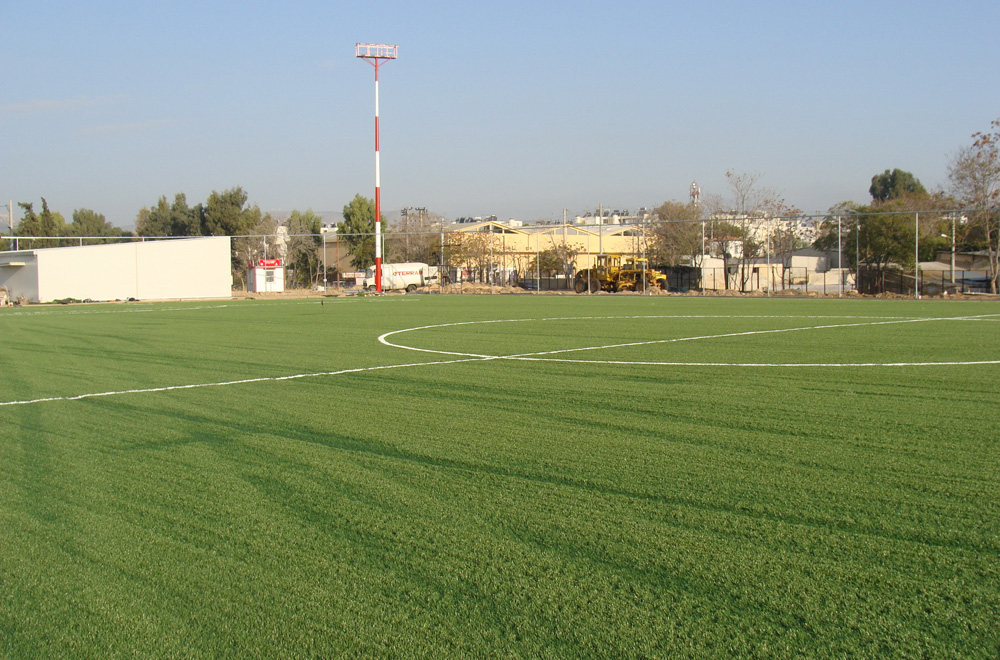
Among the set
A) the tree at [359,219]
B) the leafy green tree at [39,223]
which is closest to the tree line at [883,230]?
the tree at [359,219]

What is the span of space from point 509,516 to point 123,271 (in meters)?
32.3

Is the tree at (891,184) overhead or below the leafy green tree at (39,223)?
overhead

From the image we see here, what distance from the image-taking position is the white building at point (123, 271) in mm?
30047

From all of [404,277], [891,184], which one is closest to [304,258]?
[404,277]

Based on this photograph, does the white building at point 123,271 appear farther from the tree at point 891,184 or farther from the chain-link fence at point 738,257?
the tree at point 891,184

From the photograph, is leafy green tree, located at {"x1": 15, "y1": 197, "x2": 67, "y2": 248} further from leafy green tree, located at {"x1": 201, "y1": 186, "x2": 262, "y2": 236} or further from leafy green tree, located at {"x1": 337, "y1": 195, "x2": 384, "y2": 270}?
leafy green tree, located at {"x1": 337, "y1": 195, "x2": 384, "y2": 270}

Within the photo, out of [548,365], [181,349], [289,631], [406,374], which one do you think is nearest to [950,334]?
[548,365]

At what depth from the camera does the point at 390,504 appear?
376 centimetres

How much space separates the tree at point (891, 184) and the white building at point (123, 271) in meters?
71.7

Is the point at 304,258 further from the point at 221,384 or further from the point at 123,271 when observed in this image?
the point at 221,384

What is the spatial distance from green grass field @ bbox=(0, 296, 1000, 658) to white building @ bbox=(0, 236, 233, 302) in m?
25.6

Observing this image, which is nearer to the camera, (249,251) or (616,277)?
(616,277)

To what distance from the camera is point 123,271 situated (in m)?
32.0

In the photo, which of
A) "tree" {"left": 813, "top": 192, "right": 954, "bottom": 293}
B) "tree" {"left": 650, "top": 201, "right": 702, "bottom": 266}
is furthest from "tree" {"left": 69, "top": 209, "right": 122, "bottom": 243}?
"tree" {"left": 813, "top": 192, "right": 954, "bottom": 293}
